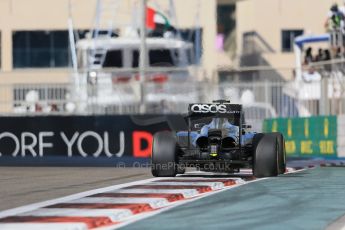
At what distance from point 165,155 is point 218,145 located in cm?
95

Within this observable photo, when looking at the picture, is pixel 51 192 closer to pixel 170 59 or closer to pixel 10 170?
pixel 10 170

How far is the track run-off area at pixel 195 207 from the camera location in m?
12.4

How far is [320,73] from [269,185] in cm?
1251

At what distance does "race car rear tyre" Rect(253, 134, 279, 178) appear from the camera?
19.3 metres

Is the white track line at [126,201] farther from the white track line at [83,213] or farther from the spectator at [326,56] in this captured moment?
the spectator at [326,56]

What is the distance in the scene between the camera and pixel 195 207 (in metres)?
14.2

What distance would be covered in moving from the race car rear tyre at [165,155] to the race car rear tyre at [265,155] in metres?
1.35

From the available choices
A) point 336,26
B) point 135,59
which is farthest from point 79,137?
point 336,26

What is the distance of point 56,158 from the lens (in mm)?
29672

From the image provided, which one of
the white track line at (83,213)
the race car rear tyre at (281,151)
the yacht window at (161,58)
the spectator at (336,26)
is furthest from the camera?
the spectator at (336,26)

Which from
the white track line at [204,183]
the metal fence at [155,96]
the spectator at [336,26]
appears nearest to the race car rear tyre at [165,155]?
the white track line at [204,183]

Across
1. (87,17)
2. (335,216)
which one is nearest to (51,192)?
(335,216)

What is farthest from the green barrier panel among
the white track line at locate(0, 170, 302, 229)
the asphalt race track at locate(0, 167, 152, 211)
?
the white track line at locate(0, 170, 302, 229)

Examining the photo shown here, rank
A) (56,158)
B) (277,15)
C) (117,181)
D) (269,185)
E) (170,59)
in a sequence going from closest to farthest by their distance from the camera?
1. (269,185)
2. (117,181)
3. (56,158)
4. (170,59)
5. (277,15)
